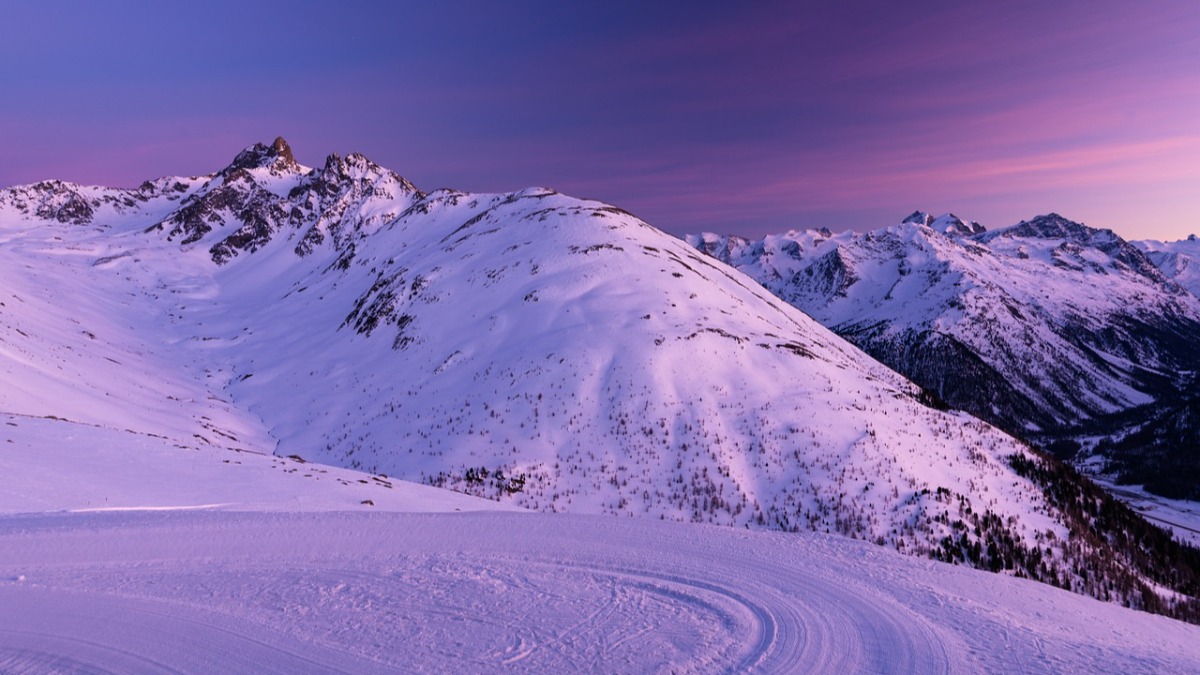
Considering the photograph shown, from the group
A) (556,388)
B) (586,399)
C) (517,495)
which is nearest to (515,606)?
(517,495)

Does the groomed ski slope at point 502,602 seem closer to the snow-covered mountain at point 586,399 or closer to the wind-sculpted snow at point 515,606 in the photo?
the wind-sculpted snow at point 515,606

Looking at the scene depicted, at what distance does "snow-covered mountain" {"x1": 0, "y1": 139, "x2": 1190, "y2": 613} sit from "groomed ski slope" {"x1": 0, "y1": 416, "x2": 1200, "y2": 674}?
31.8ft

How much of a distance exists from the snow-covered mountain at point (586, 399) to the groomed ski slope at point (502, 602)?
971 centimetres

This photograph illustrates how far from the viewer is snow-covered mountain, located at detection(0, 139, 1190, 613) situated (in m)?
20.8

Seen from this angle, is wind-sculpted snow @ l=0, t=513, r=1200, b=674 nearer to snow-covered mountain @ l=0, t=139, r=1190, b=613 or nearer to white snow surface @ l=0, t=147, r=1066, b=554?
snow-covered mountain @ l=0, t=139, r=1190, b=613

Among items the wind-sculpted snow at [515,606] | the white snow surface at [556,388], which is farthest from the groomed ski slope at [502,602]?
the white snow surface at [556,388]

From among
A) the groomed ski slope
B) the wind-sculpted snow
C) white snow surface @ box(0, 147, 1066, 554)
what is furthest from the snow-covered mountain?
the wind-sculpted snow

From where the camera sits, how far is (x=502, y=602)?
7.92m

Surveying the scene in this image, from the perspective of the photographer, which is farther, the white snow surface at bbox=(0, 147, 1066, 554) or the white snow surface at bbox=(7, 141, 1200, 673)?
the white snow surface at bbox=(0, 147, 1066, 554)

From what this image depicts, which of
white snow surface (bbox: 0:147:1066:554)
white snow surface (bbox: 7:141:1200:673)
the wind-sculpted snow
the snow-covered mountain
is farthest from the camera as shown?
white snow surface (bbox: 0:147:1066:554)

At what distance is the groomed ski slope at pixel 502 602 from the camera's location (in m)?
6.70

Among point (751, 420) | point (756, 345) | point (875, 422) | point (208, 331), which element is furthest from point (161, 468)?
point (208, 331)

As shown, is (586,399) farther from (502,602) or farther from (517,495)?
(502,602)

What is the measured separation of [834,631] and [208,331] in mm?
89605
